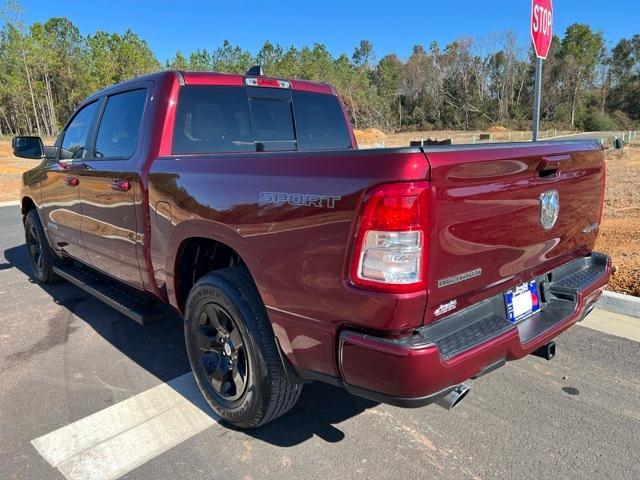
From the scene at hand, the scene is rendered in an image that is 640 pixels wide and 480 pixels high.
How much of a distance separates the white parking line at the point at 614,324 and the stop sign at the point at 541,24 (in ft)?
8.21

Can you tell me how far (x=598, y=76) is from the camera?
79688mm

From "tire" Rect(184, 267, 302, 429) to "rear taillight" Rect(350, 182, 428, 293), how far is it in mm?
782

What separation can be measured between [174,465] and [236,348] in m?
0.65

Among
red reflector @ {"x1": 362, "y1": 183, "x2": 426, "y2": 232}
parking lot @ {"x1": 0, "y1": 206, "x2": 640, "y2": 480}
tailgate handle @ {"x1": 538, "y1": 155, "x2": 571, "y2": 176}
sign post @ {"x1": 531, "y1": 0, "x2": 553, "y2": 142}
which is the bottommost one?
parking lot @ {"x1": 0, "y1": 206, "x2": 640, "y2": 480}

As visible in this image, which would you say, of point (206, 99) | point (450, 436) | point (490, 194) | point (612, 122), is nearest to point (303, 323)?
point (490, 194)

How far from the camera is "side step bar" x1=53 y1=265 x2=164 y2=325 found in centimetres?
340

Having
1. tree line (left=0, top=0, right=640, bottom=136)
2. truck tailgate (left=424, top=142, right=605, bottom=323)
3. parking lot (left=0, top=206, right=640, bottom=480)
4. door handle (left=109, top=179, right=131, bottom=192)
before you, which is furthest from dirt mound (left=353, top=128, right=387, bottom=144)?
truck tailgate (left=424, top=142, right=605, bottom=323)

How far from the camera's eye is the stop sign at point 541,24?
4508 mm

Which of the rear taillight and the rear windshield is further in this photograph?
the rear windshield

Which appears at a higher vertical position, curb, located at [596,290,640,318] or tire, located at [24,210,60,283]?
tire, located at [24,210,60,283]

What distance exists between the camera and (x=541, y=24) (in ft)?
15.2

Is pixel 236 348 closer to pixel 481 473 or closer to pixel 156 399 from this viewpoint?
pixel 156 399

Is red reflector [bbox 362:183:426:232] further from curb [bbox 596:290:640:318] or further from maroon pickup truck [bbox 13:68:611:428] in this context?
curb [bbox 596:290:640:318]

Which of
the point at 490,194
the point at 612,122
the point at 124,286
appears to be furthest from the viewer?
the point at 612,122
